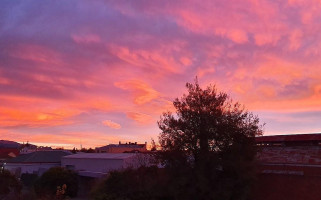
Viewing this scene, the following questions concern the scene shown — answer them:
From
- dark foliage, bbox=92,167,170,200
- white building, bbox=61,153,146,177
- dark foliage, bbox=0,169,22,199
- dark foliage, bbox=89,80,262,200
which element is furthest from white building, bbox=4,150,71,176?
dark foliage, bbox=89,80,262,200

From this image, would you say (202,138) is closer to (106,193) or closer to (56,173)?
(106,193)

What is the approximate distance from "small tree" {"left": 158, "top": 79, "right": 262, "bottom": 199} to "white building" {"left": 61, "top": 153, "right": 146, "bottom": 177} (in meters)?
15.0

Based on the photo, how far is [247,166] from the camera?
19094 millimetres

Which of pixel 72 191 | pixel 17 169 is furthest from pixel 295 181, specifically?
pixel 17 169

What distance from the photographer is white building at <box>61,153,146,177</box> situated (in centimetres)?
3964

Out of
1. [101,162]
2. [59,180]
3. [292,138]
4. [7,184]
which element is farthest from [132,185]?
[101,162]

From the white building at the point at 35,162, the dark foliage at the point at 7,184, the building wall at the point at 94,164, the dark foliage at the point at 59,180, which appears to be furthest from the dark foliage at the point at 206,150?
the white building at the point at 35,162

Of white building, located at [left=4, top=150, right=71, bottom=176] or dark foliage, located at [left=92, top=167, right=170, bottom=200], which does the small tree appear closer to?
dark foliage, located at [left=92, top=167, right=170, bottom=200]

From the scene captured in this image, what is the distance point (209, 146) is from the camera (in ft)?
66.9

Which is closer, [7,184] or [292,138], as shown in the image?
[292,138]

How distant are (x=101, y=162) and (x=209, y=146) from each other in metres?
27.4

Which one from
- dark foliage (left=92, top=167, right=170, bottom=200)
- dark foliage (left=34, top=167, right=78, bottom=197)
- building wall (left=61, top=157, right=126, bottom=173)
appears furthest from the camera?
building wall (left=61, top=157, right=126, bottom=173)

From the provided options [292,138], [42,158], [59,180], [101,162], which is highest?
[42,158]

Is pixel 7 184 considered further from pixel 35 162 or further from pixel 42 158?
pixel 42 158
